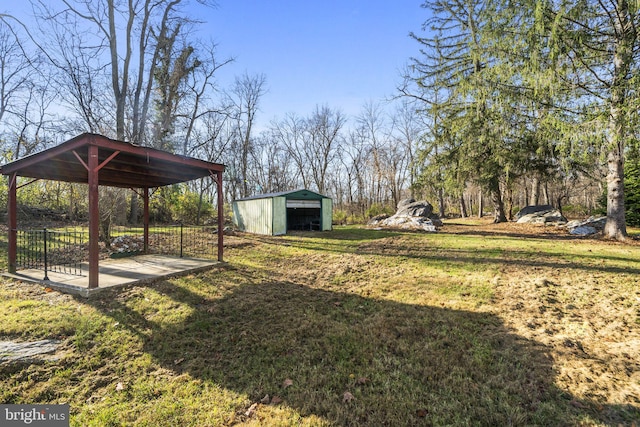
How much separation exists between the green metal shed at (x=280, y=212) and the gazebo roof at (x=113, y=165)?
19.9ft

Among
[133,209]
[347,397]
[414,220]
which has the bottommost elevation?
[347,397]

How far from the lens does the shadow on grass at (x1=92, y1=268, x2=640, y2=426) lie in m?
2.23

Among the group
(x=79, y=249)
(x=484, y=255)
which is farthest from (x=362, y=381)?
(x=79, y=249)

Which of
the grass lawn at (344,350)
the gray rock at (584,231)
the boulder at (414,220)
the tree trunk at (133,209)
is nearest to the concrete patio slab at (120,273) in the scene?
the grass lawn at (344,350)

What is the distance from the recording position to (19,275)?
571 centimetres

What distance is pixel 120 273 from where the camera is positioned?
19.6 feet

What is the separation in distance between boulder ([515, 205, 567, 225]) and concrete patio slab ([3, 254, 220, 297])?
16.7 m

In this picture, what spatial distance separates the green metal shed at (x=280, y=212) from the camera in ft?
45.0

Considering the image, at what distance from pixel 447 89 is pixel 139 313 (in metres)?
16.8

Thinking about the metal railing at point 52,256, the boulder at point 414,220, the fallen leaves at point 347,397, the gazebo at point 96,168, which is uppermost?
the gazebo at point 96,168

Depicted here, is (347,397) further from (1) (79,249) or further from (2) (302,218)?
(2) (302,218)

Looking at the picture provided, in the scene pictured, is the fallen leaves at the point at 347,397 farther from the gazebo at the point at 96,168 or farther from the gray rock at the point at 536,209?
the gray rock at the point at 536,209

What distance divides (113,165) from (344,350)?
21.3ft

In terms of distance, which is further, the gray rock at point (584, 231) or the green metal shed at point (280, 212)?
Answer: the green metal shed at point (280, 212)
